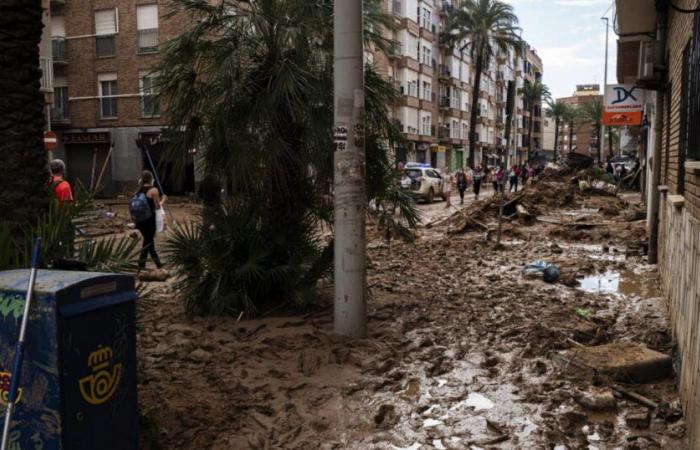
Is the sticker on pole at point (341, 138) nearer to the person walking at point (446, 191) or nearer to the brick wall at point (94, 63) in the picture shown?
the person walking at point (446, 191)

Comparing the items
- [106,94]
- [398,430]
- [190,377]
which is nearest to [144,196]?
[190,377]

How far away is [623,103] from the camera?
14570 mm

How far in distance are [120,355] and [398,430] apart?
1.94 meters

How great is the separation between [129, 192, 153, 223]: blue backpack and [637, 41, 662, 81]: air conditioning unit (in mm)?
7922

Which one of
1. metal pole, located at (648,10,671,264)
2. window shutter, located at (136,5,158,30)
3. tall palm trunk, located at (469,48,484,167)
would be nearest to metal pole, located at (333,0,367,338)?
metal pole, located at (648,10,671,264)

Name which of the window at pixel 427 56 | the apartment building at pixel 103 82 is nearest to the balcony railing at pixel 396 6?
the window at pixel 427 56

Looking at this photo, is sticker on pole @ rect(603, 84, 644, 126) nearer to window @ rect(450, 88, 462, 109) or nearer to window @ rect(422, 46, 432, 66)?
window @ rect(422, 46, 432, 66)

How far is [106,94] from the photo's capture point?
34969 millimetres

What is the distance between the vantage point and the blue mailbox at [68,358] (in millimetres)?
3059

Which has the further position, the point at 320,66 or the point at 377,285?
the point at 377,285

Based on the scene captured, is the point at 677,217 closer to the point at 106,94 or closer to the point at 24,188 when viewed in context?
the point at 24,188

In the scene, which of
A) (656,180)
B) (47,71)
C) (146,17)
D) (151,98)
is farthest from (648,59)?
(146,17)

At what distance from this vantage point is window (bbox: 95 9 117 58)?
112 feet

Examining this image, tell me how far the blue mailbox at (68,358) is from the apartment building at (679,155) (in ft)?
10.2
